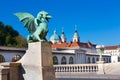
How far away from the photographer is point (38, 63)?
405 inches

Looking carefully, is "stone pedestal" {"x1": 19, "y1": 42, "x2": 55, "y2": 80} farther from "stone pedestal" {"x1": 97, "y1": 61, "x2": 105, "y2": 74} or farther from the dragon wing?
"stone pedestal" {"x1": 97, "y1": 61, "x2": 105, "y2": 74}

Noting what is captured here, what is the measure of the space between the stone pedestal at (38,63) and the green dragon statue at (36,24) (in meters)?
0.31

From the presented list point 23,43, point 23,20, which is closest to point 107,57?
point 23,43

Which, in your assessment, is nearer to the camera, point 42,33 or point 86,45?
point 42,33

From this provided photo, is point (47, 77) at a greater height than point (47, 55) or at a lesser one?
lesser

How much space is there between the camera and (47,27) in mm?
10734

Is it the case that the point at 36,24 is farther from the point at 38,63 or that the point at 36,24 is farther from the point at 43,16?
the point at 38,63

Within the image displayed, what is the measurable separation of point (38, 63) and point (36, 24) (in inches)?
57.6

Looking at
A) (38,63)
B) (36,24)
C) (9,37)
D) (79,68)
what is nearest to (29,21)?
(36,24)

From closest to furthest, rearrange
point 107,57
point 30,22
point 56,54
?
point 30,22, point 56,54, point 107,57

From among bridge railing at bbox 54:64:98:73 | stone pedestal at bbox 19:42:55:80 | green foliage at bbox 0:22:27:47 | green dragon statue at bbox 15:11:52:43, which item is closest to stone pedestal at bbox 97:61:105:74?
bridge railing at bbox 54:64:98:73

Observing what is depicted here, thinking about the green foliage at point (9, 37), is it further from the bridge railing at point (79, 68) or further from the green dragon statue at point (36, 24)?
the green dragon statue at point (36, 24)

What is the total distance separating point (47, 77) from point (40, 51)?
0.91 metres

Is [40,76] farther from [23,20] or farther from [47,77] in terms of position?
[23,20]
